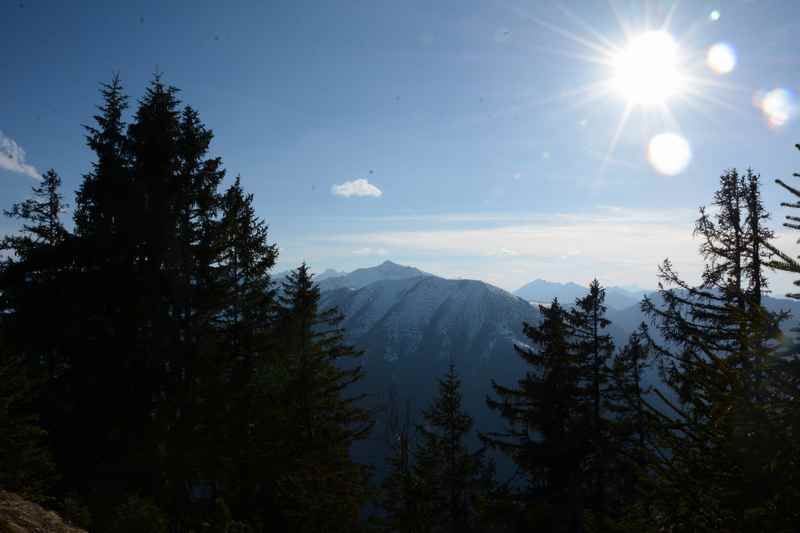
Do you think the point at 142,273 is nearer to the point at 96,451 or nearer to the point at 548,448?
the point at 96,451

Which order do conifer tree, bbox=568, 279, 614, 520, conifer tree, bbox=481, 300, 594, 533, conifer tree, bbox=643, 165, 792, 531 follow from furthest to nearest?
1. conifer tree, bbox=568, 279, 614, 520
2. conifer tree, bbox=481, 300, 594, 533
3. conifer tree, bbox=643, 165, 792, 531

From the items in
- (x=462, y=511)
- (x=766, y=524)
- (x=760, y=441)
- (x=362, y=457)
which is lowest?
(x=362, y=457)

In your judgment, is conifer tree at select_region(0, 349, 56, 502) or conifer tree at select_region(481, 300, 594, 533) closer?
conifer tree at select_region(0, 349, 56, 502)

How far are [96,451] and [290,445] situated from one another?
6490 mm

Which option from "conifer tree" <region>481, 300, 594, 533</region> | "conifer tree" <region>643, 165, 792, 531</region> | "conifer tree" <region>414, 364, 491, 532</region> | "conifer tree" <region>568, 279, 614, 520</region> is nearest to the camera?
"conifer tree" <region>643, 165, 792, 531</region>

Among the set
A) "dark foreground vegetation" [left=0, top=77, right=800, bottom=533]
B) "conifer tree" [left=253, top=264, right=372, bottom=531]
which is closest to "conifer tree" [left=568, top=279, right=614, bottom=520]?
"dark foreground vegetation" [left=0, top=77, right=800, bottom=533]

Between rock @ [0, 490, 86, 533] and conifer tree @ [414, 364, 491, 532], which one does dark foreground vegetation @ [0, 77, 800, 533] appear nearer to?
rock @ [0, 490, 86, 533]

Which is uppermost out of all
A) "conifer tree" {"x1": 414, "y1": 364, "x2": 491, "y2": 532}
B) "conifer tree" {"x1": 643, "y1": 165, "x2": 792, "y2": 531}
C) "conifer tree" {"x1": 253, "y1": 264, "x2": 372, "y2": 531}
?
"conifer tree" {"x1": 643, "y1": 165, "x2": 792, "y2": 531}

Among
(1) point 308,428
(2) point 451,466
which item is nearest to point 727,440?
(1) point 308,428

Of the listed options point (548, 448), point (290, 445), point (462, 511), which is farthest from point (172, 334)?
point (462, 511)

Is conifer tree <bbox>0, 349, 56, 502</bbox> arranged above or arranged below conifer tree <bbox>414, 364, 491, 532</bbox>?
above

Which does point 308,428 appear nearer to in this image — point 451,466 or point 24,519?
point 24,519

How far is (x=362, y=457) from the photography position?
412 ft

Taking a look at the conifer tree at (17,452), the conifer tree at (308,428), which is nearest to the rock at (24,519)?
the conifer tree at (17,452)
